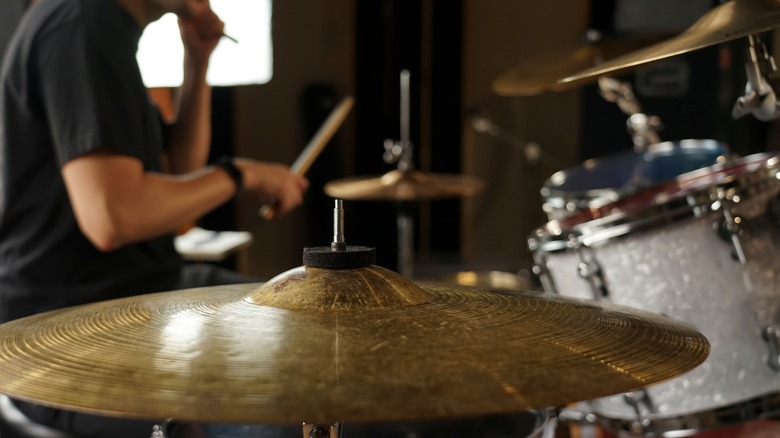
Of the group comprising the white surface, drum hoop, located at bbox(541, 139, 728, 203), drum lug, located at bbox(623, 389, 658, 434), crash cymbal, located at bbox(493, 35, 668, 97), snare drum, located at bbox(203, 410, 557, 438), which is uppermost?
crash cymbal, located at bbox(493, 35, 668, 97)

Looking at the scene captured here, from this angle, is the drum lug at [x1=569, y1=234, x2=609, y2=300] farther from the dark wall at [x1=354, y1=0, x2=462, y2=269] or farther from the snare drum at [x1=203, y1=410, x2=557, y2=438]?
the dark wall at [x1=354, y1=0, x2=462, y2=269]

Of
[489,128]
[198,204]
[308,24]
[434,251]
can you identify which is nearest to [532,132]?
[489,128]

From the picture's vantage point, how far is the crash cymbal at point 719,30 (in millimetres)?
1273

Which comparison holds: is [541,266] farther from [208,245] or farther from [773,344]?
[208,245]

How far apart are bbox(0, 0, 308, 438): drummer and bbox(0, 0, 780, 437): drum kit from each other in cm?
52

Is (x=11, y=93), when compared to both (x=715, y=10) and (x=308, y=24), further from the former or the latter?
(x=308, y=24)

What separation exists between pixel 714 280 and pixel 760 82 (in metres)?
0.38

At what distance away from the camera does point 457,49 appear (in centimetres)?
491

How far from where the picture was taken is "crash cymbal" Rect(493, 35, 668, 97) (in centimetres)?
242

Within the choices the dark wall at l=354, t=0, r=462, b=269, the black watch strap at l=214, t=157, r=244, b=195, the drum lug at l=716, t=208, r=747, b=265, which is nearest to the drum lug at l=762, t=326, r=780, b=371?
the drum lug at l=716, t=208, r=747, b=265

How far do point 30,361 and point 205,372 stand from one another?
0.63 ft

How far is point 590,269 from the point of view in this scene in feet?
5.64

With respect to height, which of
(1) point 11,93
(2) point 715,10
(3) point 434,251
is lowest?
(3) point 434,251

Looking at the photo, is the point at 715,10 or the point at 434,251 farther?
the point at 434,251
